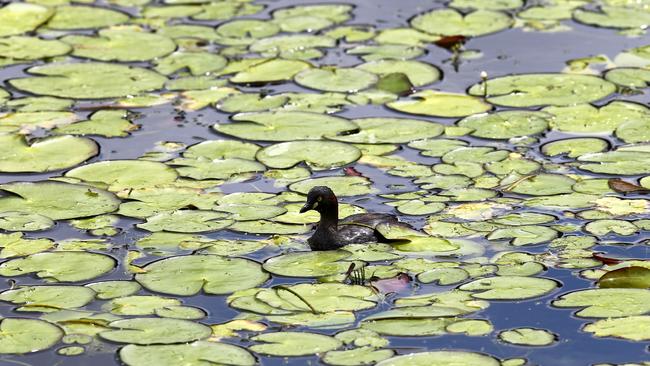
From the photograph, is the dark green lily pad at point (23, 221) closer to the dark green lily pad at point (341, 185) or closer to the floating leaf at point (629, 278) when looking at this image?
the dark green lily pad at point (341, 185)

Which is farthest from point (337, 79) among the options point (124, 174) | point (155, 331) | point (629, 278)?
point (155, 331)

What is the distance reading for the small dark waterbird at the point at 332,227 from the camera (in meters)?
9.99

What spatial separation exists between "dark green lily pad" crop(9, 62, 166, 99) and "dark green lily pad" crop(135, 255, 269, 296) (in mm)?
4246

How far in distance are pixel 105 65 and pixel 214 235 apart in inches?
181

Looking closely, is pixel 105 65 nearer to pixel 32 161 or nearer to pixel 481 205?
pixel 32 161

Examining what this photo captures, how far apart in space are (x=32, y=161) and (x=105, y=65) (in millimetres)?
2734

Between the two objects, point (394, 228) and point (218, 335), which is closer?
point (218, 335)

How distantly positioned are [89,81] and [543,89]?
15.0ft

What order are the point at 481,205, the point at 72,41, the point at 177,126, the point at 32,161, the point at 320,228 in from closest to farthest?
the point at 320,228 → the point at 481,205 → the point at 32,161 → the point at 177,126 → the point at 72,41

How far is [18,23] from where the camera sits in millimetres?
15766

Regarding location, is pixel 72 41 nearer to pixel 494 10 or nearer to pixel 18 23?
pixel 18 23

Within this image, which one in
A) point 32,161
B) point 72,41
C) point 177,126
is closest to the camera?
point 32,161

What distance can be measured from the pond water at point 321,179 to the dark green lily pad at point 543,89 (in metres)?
0.03

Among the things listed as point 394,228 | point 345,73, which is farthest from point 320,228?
point 345,73
